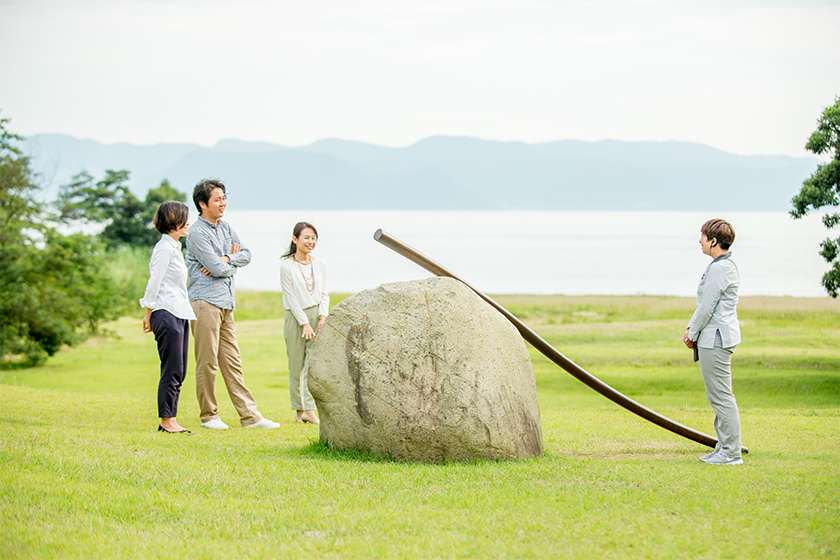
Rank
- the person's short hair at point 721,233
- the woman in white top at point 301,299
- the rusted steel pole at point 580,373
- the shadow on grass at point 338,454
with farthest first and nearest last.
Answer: the woman in white top at point 301,299, the rusted steel pole at point 580,373, the person's short hair at point 721,233, the shadow on grass at point 338,454

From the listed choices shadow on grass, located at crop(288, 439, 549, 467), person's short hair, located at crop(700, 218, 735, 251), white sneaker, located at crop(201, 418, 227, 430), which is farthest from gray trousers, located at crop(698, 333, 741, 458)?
white sneaker, located at crop(201, 418, 227, 430)

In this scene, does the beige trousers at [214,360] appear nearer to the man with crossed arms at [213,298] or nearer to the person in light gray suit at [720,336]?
the man with crossed arms at [213,298]

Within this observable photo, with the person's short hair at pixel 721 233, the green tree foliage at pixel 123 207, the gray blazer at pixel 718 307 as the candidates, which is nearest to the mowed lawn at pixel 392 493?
the gray blazer at pixel 718 307

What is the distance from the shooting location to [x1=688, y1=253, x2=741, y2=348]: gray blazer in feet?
21.9

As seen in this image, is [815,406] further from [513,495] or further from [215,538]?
[215,538]

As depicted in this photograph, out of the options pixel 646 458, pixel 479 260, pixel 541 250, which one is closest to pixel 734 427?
pixel 646 458

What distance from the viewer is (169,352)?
7887 millimetres

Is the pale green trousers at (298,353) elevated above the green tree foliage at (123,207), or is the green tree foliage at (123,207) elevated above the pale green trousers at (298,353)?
the green tree foliage at (123,207)

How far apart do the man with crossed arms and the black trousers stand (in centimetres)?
38

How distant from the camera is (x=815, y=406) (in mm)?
12172

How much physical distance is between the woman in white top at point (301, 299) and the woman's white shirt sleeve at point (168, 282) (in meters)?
1.28

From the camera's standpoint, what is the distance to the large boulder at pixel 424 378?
20.8 feet

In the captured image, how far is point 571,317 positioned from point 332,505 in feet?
80.8

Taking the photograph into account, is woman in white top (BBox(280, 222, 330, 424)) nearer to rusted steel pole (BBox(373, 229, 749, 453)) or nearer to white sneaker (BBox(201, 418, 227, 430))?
white sneaker (BBox(201, 418, 227, 430))
